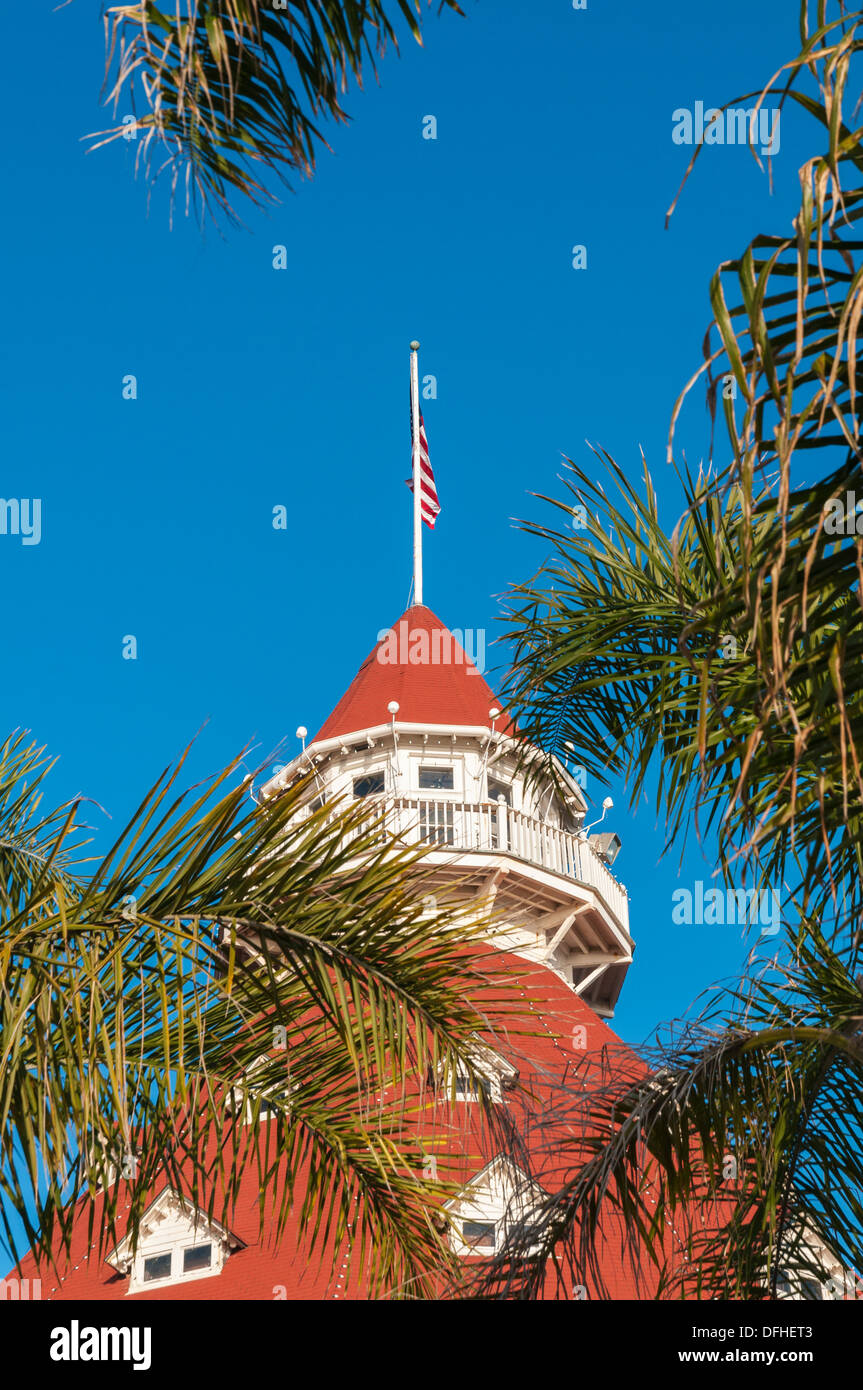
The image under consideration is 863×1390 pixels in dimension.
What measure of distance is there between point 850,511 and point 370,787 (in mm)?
21941

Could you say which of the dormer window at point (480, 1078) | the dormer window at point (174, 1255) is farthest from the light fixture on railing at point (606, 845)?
the dormer window at point (480, 1078)

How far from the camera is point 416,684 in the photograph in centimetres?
2794

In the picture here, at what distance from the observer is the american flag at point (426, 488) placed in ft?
98.1

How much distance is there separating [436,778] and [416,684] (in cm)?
270

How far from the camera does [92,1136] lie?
5488 mm

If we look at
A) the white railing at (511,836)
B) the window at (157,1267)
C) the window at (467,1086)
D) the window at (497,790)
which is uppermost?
the window at (497,790)

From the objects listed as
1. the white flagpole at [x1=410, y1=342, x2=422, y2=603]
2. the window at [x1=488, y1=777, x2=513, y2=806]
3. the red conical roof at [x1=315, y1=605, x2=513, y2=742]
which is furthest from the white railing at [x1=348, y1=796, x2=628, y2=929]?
the white flagpole at [x1=410, y1=342, x2=422, y2=603]

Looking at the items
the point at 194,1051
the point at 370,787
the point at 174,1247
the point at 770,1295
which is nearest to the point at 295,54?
the point at 194,1051

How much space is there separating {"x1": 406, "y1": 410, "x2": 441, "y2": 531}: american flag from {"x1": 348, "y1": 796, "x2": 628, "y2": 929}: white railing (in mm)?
7433

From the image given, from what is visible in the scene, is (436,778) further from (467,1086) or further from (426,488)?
(467,1086)

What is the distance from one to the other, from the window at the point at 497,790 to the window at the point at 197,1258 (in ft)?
30.2

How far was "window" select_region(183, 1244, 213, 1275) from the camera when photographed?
20.3 meters

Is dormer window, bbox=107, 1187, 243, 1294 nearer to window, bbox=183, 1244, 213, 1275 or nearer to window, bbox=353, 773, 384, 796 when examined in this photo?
window, bbox=183, 1244, 213, 1275

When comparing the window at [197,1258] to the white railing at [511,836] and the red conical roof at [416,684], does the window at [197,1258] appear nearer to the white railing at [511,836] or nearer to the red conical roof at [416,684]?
the white railing at [511,836]
